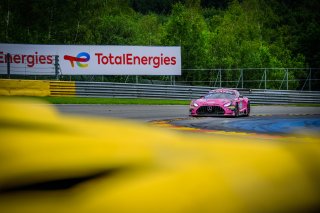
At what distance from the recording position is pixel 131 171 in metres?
0.62

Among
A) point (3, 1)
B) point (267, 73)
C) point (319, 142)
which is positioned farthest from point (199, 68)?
point (319, 142)

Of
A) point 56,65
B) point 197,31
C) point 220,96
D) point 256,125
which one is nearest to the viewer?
point 256,125

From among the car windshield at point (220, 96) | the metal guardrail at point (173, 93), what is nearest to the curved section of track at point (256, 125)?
the car windshield at point (220, 96)

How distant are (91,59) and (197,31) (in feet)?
24.8

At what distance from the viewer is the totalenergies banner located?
23969mm

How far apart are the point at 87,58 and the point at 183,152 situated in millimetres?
24745

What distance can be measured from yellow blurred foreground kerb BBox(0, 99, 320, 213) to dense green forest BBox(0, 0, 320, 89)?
2208cm

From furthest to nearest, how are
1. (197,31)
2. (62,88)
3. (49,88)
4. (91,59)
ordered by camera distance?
(197,31), (91,59), (62,88), (49,88)

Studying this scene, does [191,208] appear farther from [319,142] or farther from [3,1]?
[3,1]

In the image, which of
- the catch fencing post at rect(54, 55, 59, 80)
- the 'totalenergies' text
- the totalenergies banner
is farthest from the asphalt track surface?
the 'totalenergies' text

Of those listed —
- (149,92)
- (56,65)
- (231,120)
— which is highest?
(56,65)

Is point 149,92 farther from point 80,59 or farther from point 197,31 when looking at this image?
point 197,31

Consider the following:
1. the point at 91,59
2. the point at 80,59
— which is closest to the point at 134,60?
the point at 91,59

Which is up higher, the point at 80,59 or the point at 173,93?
the point at 80,59
